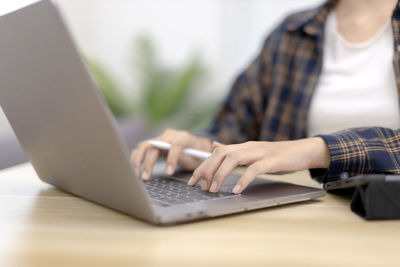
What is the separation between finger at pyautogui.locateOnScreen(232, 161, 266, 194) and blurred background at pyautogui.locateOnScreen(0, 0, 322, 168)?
2.91m

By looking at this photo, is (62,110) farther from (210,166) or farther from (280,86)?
(280,86)

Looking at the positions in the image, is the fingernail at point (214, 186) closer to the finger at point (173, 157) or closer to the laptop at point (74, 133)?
the laptop at point (74, 133)

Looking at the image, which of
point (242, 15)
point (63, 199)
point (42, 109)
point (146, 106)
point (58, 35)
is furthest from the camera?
point (146, 106)

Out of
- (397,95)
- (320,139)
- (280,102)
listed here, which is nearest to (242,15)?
(280,102)

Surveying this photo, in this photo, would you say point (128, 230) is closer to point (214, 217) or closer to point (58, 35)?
point (214, 217)

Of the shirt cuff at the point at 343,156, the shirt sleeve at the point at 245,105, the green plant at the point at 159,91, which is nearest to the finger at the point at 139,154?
the shirt cuff at the point at 343,156

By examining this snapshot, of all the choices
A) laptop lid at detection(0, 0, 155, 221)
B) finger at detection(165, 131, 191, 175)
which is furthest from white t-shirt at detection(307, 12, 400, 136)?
laptop lid at detection(0, 0, 155, 221)

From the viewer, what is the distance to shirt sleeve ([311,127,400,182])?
80 centimetres

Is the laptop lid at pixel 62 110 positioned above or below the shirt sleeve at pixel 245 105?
above

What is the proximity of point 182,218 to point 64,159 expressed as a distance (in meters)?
0.21

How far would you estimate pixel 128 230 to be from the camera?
1.92ft

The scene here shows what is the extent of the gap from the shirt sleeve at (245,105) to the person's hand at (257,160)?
63 cm

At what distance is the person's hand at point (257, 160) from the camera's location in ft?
2.38

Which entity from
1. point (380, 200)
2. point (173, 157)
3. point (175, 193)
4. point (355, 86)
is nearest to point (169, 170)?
point (173, 157)
